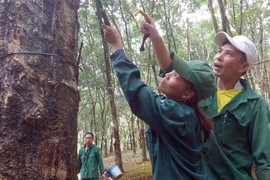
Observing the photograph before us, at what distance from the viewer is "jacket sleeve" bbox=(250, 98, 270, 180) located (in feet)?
5.60

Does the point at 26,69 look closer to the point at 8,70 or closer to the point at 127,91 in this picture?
the point at 8,70

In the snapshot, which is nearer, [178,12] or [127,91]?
[127,91]

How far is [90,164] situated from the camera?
20.3ft

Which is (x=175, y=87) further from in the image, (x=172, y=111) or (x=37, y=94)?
(x=37, y=94)

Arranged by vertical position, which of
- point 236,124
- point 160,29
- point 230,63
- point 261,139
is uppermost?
point 160,29

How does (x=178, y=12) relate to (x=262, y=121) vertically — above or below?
above

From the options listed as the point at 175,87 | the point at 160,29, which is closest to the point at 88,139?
the point at 175,87

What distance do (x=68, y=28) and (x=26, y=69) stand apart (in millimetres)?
407

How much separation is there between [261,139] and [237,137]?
17 cm

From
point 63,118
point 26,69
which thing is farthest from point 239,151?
point 26,69

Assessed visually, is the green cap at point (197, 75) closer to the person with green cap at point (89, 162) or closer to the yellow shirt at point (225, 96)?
the yellow shirt at point (225, 96)

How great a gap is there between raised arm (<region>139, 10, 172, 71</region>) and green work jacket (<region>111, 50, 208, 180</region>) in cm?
22

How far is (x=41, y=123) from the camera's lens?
4.75 ft

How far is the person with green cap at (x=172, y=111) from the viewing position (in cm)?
145
